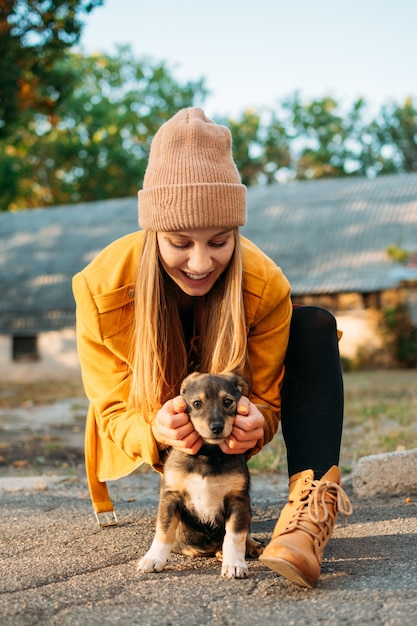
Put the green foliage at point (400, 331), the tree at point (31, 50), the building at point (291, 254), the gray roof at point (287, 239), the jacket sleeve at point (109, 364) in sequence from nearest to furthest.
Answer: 1. the jacket sleeve at point (109, 364)
2. the tree at point (31, 50)
3. the green foliage at point (400, 331)
4. the building at point (291, 254)
5. the gray roof at point (287, 239)

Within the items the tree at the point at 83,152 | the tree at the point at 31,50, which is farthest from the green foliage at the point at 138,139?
the tree at the point at 31,50

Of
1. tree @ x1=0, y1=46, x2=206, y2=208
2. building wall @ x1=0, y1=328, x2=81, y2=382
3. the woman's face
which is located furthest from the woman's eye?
tree @ x1=0, y1=46, x2=206, y2=208

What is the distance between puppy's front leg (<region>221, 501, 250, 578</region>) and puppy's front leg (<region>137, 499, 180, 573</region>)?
0.72ft

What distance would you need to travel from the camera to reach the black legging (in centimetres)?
335

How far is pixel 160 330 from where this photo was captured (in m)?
3.47

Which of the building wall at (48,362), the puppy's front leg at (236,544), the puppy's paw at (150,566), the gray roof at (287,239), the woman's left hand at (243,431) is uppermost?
the woman's left hand at (243,431)

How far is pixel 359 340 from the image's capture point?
22375 mm

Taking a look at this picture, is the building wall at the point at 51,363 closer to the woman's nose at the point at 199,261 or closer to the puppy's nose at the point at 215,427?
the woman's nose at the point at 199,261

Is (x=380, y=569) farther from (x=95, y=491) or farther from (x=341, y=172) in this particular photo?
(x=341, y=172)

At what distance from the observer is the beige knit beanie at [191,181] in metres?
3.25

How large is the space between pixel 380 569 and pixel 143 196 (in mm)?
1800

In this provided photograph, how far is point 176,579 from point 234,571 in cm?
22

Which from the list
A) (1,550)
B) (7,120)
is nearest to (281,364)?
(1,550)

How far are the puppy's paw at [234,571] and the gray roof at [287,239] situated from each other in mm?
19630
